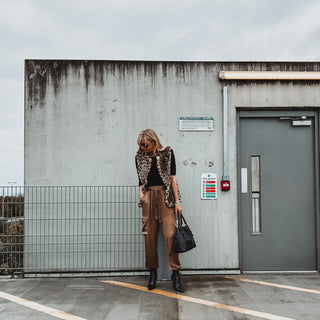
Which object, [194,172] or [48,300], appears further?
[194,172]

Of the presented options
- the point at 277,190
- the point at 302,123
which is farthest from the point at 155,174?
the point at 302,123

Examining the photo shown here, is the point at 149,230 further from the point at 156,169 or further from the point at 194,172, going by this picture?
the point at 194,172

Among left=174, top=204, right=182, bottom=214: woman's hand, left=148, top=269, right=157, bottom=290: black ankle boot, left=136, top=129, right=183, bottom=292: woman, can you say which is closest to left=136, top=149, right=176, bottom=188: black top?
left=136, top=129, right=183, bottom=292: woman

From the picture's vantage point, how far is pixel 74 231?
195 inches

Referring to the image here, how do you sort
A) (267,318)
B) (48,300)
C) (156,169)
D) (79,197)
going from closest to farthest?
(267,318), (48,300), (156,169), (79,197)

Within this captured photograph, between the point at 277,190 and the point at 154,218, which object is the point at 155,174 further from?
the point at 277,190

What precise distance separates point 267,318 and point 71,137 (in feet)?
11.9

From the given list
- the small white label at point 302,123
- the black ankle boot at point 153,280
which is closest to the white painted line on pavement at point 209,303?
the black ankle boot at point 153,280

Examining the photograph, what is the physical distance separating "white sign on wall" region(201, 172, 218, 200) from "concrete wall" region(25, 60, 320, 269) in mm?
79

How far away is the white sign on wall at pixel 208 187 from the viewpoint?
4965 mm

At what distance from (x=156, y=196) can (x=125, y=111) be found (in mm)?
1557

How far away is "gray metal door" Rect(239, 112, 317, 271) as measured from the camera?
16.6 ft

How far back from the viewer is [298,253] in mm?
5062

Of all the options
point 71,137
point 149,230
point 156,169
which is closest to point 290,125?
point 156,169
